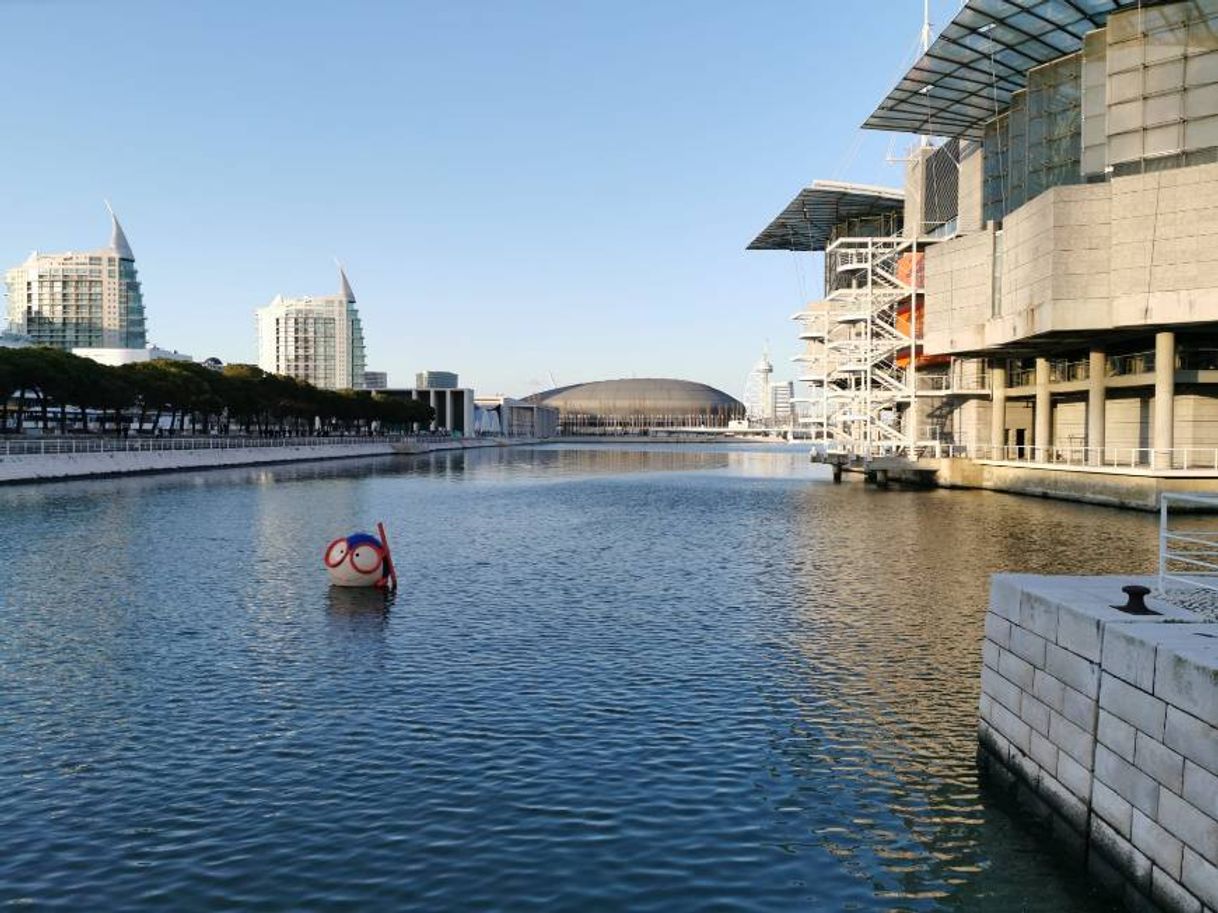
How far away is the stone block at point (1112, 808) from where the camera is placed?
11.8 metres

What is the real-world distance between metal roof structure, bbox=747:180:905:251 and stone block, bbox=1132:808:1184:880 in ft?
400

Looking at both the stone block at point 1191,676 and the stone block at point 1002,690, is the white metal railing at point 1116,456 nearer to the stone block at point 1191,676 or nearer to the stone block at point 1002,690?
the stone block at point 1002,690

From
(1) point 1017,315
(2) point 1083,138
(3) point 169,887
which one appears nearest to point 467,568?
(3) point 169,887

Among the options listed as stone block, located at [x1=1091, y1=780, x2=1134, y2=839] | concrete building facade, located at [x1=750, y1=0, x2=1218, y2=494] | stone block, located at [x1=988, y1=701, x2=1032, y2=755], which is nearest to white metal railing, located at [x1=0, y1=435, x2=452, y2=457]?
concrete building facade, located at [x1=750, y1=0, x2=1218, y2=494]

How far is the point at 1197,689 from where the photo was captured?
1039cm

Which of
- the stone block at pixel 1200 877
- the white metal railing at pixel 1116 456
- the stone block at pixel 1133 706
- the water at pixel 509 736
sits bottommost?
the water at pixel 509 736

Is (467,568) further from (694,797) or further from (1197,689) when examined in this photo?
(1197,689)

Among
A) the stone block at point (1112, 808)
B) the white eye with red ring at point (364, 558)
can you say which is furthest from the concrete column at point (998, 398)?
the stone block at point (1112, 808)

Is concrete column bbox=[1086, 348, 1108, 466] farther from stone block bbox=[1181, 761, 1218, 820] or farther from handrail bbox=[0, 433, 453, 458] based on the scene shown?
handrail bbox=[0, 433, 453, 458]

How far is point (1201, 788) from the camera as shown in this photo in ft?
33.5

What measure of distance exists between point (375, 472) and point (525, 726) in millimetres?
108986

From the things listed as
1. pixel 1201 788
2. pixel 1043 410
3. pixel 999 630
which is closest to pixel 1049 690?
pixel 999 630

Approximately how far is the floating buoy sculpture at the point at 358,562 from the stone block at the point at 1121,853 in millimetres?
26577

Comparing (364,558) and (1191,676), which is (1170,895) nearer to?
(1191,676)
